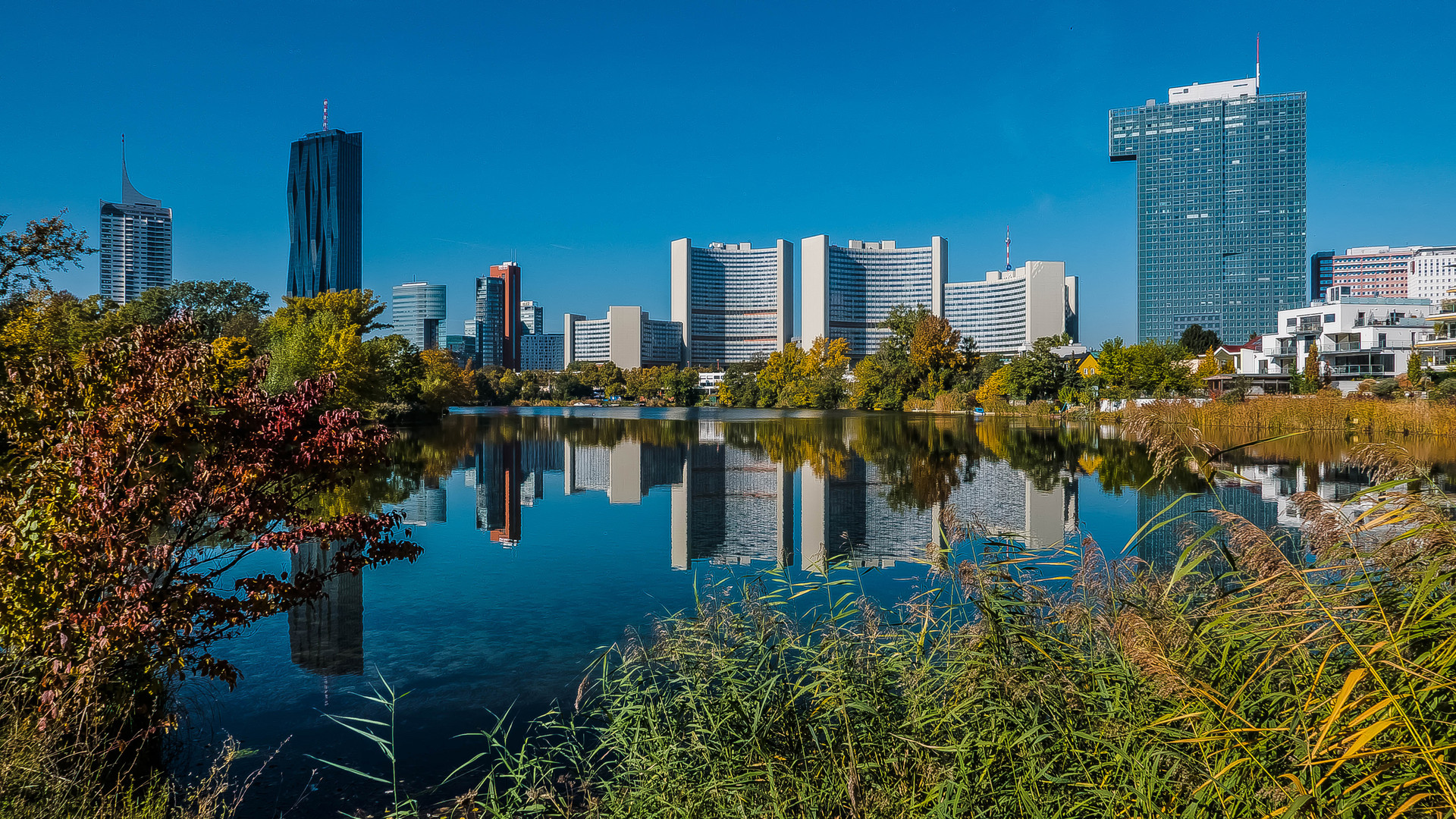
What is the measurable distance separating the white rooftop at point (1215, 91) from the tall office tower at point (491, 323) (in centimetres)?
14414

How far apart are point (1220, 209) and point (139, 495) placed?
155 metres

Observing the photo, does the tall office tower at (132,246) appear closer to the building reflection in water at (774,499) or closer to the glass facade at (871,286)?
the glass facade at (871,286)

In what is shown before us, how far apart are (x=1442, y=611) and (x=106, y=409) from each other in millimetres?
4928

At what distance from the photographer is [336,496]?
13.1 metres

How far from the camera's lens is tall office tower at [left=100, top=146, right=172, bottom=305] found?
404 ft

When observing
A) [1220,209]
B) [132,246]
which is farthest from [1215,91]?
[132,246]

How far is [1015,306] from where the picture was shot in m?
132

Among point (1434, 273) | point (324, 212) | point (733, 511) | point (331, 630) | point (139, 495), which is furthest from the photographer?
point (324, 212)

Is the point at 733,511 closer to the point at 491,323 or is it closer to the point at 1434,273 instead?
the point at 1434,273

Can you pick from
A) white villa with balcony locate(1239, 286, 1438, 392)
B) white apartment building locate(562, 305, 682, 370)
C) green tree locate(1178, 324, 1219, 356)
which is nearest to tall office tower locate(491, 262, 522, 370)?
white apartment building locate(562, 305, 682, 370)

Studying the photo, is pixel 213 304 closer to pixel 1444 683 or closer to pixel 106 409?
pixel 106 409

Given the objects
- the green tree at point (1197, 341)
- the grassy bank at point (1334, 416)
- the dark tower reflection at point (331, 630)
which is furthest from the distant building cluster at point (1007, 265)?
the dark tower reflection at point (331, 630)

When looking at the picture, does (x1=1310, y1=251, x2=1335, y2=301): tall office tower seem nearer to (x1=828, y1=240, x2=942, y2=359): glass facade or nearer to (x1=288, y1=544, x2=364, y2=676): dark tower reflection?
(x1=828, y1=240, x2=942, y2=359): glass facade

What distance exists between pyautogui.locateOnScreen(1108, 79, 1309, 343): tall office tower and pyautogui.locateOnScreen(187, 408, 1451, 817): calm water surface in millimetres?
→ 121967
